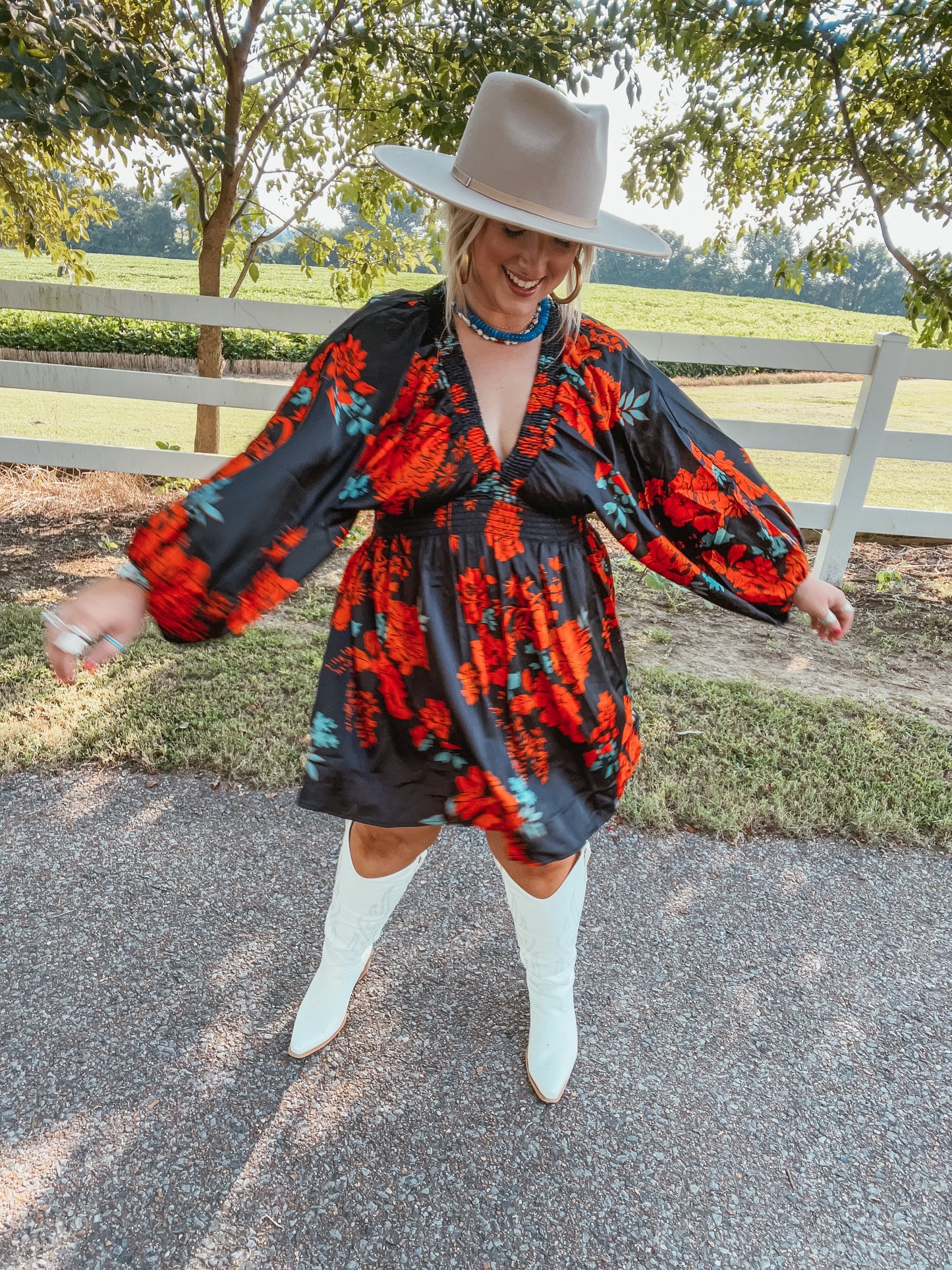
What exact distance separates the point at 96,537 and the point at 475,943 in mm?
4021

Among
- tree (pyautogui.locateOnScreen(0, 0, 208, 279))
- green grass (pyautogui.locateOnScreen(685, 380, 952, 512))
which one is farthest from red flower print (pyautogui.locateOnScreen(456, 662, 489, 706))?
green grass (pyautogui.locateOnScreen(685, 380, 952, 512))

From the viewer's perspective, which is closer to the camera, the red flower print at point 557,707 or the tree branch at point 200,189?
the red flower print at point 557,707

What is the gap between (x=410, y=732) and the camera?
58.9 inches

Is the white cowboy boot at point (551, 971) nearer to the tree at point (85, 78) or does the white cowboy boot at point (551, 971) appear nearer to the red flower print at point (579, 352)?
the red flower print at point (579, 352)

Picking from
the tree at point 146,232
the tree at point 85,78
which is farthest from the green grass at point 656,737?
the tree at point 146,232

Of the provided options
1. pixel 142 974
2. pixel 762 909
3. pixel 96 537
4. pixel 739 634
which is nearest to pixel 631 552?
pixel 762 909

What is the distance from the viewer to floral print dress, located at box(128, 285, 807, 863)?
4.29 feet

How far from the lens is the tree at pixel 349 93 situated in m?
4.12

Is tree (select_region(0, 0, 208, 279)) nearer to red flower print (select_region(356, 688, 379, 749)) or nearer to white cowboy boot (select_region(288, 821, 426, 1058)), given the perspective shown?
red flower print (select_region(356, 688, 379, 749))

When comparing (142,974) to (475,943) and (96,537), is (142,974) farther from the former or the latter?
(96,537)

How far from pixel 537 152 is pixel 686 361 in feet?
12.5

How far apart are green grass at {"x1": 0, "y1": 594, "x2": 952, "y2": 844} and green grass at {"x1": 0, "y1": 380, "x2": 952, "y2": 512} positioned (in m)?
3.95

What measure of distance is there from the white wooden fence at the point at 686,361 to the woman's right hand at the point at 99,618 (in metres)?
3.69

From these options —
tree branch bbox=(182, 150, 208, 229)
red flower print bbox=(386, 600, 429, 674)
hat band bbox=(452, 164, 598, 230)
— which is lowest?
red flower print bbox=(386, 600, 429, 674)
